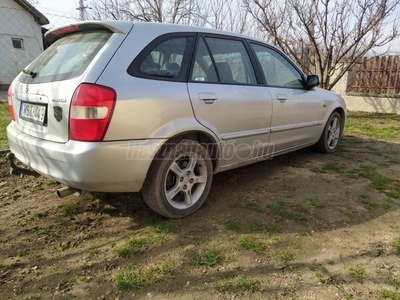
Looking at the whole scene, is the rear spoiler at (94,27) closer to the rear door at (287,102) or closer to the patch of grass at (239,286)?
the rear door at (287,102)

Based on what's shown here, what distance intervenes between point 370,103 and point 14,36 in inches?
667

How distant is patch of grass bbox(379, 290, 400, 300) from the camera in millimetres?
1812

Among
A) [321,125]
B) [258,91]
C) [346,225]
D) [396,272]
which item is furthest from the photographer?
[321,125]

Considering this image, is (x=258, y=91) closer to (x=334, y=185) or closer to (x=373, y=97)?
(x=334, y=185)

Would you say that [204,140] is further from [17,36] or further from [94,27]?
[17,36]

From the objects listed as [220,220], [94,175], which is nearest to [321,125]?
[220,220]

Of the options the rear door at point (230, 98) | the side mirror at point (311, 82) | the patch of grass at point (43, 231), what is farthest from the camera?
the side mirror at point (311, 82)

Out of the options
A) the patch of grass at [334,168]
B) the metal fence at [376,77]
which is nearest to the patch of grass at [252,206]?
the patch of grass at [334,168]

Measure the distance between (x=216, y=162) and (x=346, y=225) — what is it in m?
1.29

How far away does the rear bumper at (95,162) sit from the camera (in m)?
2.09

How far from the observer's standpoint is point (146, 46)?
2.36 meters

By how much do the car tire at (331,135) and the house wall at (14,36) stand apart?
15598 millimetres

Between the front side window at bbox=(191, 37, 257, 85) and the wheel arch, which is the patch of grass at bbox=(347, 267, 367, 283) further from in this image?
the front side window at bbox=(191, 37, 257, 85)

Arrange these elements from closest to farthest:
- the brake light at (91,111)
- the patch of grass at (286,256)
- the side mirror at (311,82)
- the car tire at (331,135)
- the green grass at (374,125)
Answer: the brake light at (91,111) < the patch of grass at (286,256) < the side mirror at (311,82) < the car tire at (331,135) < the green grass at (374,125)
